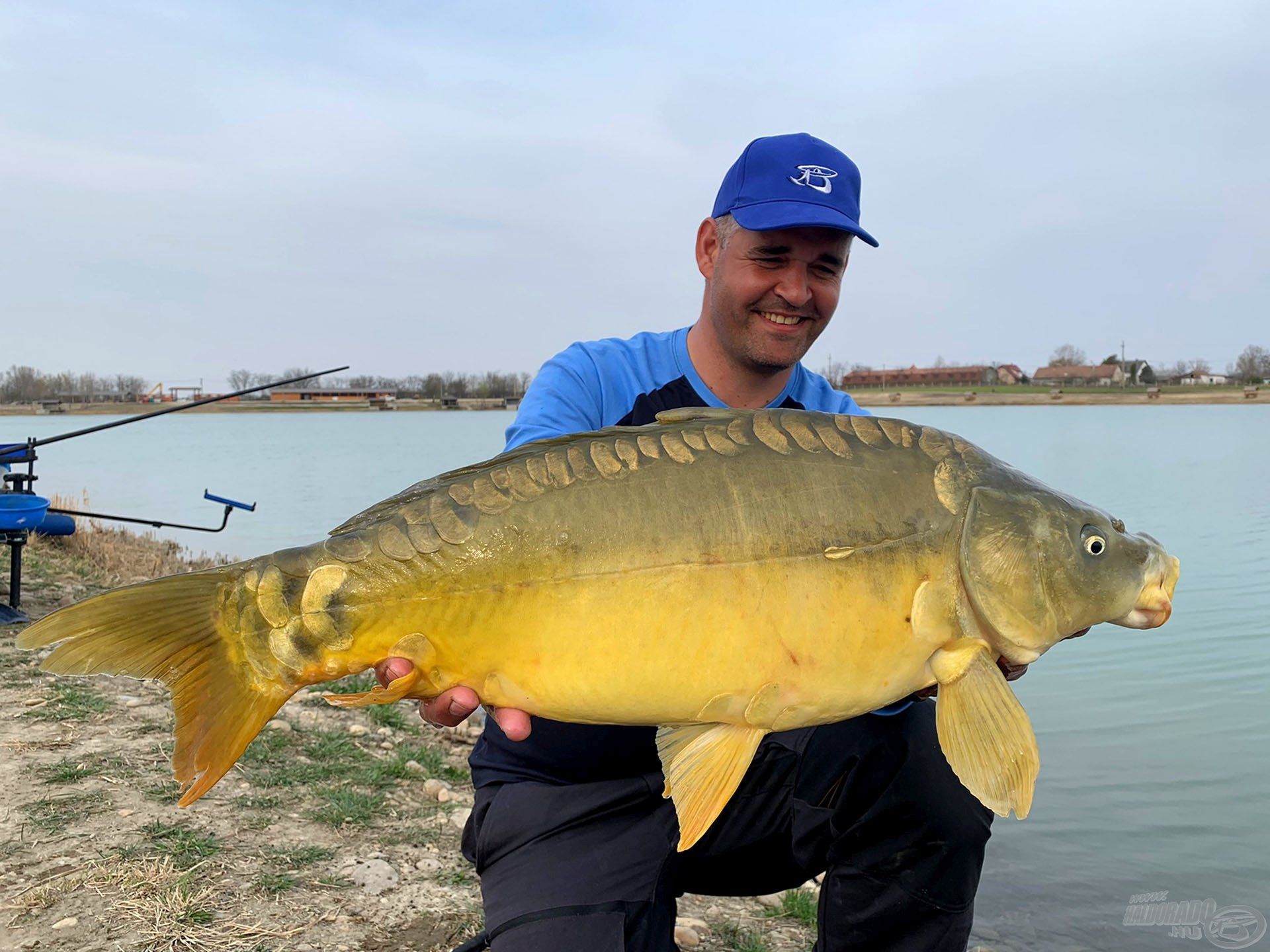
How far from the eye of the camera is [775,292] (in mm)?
2736

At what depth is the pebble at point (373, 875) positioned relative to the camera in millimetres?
2773

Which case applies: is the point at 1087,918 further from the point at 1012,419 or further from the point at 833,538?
the point at 1012,419

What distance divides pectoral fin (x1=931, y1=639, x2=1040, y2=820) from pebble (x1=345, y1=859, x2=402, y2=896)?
177 centimetres

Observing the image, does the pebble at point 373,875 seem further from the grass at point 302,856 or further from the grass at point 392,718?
the grass at point 392,718

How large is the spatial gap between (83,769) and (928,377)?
63417mm

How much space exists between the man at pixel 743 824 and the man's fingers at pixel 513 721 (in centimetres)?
2

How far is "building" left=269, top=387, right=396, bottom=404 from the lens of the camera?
160 ft

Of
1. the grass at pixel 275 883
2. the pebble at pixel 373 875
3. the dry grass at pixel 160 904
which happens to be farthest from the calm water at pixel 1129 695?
the dry grass at pixel 160 904

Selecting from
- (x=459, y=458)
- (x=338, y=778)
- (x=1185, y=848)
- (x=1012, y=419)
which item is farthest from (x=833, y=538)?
(x=1012, y=419)

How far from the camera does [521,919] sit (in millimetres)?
2129

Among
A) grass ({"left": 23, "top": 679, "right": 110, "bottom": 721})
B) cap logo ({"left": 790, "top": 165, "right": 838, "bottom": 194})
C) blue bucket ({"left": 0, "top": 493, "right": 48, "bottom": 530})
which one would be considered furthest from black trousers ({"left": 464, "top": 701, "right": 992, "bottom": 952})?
blue bucket ({"left": 0, "top": 493, "right": 48, "bottom": 530})

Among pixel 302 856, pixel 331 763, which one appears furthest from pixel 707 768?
pixel 331 763

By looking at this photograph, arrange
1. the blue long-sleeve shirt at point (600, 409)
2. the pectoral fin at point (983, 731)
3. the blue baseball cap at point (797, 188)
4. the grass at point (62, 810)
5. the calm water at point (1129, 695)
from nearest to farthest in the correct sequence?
the pectoral fin at point (983, 731) → the blue long-sleeve shirt at point (600, 409) → the blue baseball cap at point (797, 188) → the grass at point (62, 810) → the calm water at point (1129, 695)

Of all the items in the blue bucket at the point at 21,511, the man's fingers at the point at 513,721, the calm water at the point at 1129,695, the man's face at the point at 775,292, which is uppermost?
the man's face at the point at 775,292
